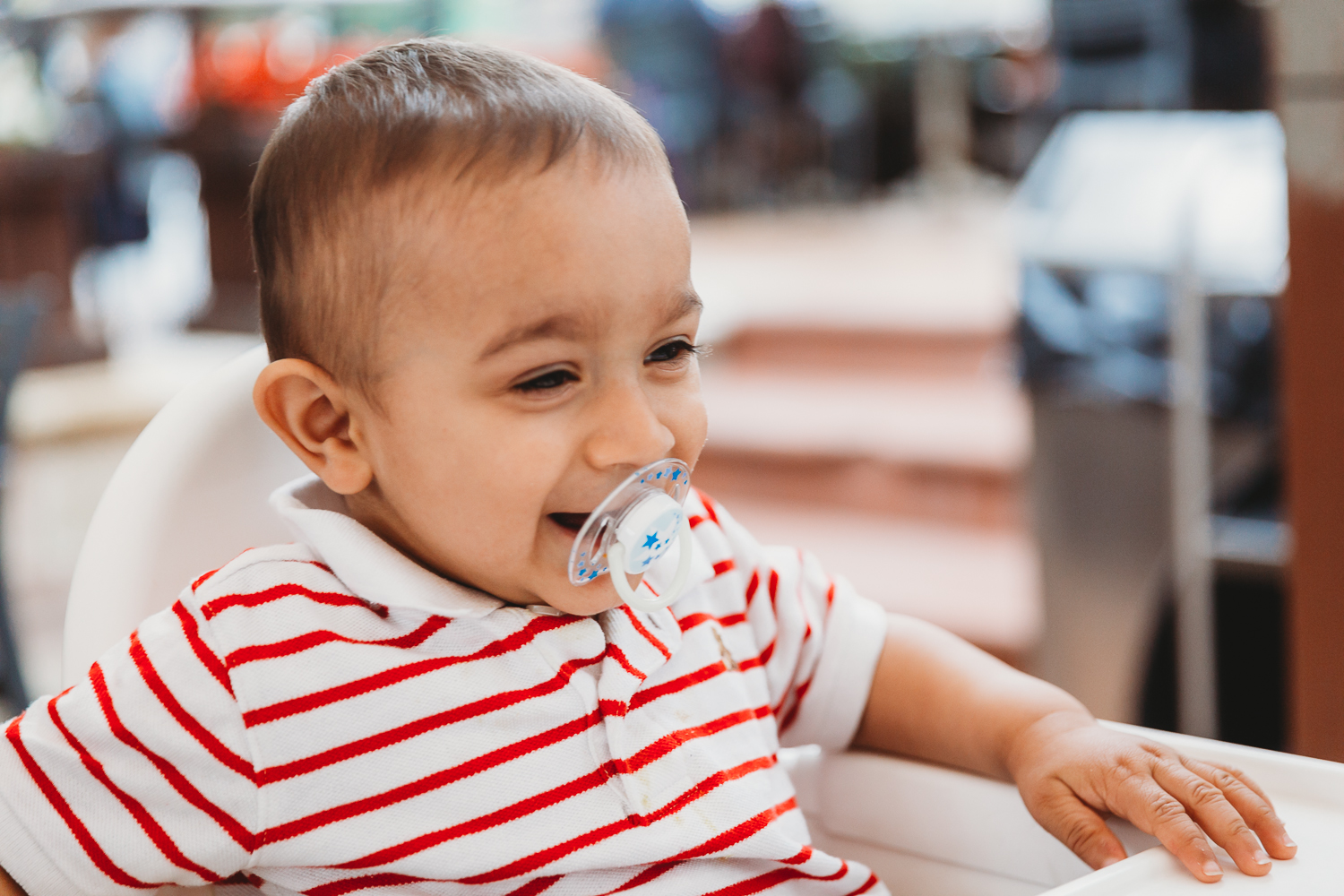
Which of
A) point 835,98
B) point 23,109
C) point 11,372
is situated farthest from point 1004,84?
point 11,372

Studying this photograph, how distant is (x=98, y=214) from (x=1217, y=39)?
545cm

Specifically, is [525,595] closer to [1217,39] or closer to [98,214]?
[1217,39]

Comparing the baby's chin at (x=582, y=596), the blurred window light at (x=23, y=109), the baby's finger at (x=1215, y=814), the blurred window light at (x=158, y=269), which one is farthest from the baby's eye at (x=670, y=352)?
the blurred window light at (x=23, y=109)

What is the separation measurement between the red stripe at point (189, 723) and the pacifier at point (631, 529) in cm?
18

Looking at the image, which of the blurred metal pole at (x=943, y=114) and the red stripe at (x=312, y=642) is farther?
the blurred metal pole at (x=943, y=114)

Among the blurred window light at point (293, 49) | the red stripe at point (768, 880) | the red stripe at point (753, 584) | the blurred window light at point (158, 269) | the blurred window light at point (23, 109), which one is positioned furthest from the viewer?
the blurred window light at point (293, 49)

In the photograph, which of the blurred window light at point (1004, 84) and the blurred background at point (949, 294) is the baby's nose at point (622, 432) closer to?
the blurred background at point (949, 294)

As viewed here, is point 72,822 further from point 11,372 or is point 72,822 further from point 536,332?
point 11,372

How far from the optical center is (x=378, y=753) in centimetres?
65

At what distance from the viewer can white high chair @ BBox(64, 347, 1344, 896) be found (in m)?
0.71

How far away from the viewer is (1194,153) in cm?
189

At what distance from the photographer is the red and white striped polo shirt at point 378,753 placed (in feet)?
1.99

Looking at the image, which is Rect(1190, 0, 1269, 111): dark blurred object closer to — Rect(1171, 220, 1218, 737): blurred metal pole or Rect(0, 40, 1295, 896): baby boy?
Rect(1171, 220, 1218, 737): blurred metal pole

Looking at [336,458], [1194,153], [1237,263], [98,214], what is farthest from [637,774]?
[98,214]
